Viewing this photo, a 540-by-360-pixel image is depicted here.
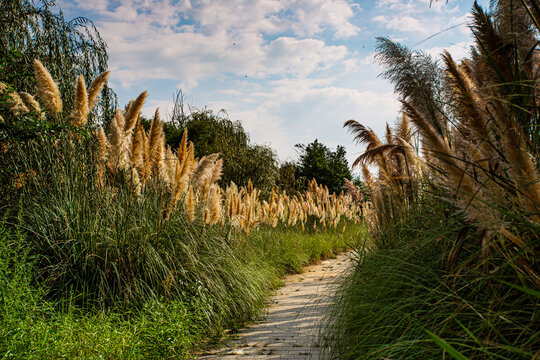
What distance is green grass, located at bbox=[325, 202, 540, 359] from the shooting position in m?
1.73

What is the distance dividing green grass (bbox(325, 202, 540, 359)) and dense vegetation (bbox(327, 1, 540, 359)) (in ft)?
0.04

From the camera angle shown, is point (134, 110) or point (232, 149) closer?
point (134, 110)

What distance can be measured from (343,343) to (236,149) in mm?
16503

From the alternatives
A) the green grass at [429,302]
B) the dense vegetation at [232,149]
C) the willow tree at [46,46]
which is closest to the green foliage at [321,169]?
the dense vegetation at [232,149]

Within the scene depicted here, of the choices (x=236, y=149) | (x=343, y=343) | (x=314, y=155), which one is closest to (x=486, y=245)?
(x=343, y=343)

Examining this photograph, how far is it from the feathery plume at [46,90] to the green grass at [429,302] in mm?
3698

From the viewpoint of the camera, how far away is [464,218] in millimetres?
2086

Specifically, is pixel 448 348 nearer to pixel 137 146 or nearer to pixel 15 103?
pixel 137 146

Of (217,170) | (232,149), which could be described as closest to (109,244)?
(217,170)

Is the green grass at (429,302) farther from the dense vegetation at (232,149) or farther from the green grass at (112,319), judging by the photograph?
the dense vegetation at (232,149)

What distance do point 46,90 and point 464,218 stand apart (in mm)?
4301

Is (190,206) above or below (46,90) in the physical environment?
below

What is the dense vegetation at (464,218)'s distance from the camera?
1.46 meters

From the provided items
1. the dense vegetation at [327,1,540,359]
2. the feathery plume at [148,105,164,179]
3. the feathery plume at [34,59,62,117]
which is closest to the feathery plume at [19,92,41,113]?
the feathery plume at [34,59,62,117]
